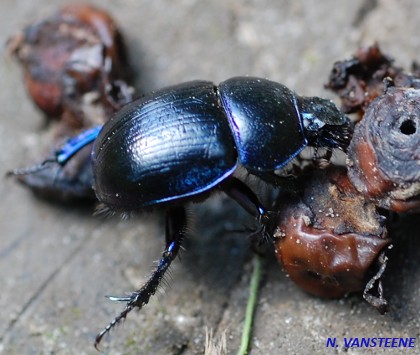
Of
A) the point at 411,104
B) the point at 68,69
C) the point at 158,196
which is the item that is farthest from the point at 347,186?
the point at 68,69

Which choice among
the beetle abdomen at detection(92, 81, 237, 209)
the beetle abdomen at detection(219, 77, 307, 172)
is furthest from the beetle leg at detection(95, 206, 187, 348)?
the beetle abdomen at detection(219, 77, 307, 172)

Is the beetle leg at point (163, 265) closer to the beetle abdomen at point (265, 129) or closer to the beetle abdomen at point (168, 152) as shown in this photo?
the beetle abdomen at point (168, 152)

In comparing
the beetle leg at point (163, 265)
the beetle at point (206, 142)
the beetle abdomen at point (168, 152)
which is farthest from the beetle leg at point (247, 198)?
the beetle leg at point (163, 265)

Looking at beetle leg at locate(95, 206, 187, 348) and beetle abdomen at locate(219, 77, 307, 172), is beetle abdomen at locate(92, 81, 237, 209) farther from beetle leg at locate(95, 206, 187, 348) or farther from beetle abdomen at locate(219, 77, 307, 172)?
beetle leg at locate(95, 206, 187, 348)

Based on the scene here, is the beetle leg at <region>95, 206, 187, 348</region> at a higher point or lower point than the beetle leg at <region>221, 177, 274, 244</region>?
lower

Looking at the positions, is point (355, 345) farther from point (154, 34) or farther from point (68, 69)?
point (154, 34)

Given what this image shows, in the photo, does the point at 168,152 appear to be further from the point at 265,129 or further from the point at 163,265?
the point at 163,265

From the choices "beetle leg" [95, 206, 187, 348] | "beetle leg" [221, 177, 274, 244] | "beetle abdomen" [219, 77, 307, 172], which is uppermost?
"beetle abdomen" [219, 77, 307, 172]
